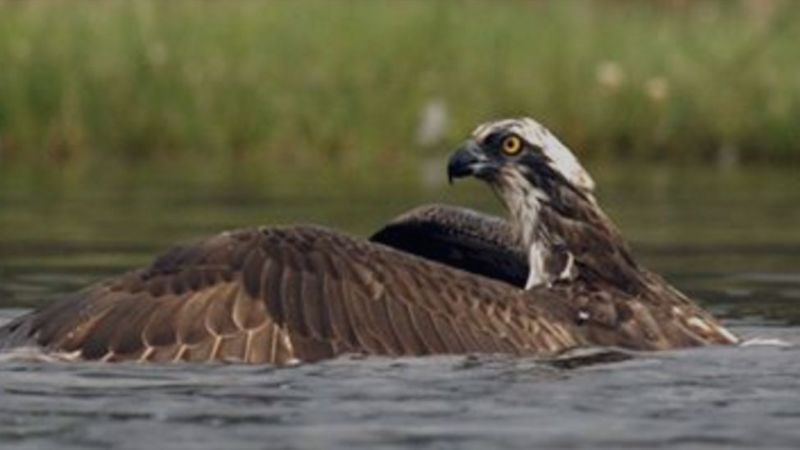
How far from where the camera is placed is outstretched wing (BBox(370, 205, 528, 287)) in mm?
12094

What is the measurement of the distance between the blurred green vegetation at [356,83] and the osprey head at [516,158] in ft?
34.8

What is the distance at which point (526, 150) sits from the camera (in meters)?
11.6

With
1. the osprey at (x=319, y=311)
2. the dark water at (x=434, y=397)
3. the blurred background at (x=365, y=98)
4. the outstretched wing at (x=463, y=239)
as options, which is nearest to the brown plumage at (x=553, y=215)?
the osprey at (x=319, y=311)

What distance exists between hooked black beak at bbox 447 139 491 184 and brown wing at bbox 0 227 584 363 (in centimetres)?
101

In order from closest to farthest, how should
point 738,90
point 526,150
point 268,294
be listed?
point 268,294
point 526,150
point 738,90

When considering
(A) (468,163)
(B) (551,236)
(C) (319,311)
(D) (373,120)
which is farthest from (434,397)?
(D) (373,120)

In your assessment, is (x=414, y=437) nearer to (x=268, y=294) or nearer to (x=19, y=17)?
(x=268, y=294)

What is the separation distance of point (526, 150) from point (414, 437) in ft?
10.7

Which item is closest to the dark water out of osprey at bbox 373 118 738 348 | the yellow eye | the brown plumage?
osprey at bbox 373 118 738 348

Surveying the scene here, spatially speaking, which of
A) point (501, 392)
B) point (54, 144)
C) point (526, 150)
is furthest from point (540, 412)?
point (54, 144)

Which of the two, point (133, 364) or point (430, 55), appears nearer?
point (133, 364)

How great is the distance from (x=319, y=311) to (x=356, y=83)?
13.2 metres

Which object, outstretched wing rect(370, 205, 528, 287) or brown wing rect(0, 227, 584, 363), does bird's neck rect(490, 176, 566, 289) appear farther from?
brown wing rect(0, 227, 584, 363)

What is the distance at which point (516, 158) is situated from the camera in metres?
11.5
